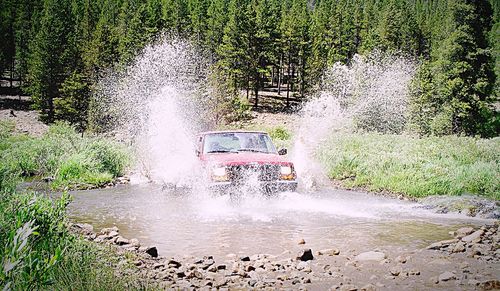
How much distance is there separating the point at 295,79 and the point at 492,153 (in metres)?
46.6

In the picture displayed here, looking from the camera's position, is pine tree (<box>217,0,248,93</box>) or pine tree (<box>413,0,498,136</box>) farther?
pine tree (<box>217,0,248,93</box>)

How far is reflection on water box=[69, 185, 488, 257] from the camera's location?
7961mm

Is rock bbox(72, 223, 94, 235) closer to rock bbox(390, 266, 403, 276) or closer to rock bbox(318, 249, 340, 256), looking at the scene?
rock bbox(318, 249, 340, 256)

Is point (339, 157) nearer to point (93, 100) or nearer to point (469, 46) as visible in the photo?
point (469, 46)

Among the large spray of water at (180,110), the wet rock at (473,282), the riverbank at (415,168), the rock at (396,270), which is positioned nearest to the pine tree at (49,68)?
the large spray of water at (180,110)

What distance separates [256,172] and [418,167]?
793cm

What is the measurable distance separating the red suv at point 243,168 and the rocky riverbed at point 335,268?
2.78m

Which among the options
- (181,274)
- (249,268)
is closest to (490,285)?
(249,268)

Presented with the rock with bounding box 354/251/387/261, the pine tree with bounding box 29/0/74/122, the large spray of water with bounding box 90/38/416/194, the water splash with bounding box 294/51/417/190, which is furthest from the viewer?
the pine tree with bounding box 29/0/74/122

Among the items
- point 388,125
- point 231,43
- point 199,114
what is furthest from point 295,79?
point 199,114

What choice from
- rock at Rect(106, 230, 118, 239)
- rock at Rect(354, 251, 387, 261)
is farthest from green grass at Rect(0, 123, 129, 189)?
rock at Rect(354, 251, 387, 261)

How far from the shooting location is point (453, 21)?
35969mm

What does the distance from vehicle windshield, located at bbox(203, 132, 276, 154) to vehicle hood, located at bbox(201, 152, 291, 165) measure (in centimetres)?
49

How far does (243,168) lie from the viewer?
10.1 metres
